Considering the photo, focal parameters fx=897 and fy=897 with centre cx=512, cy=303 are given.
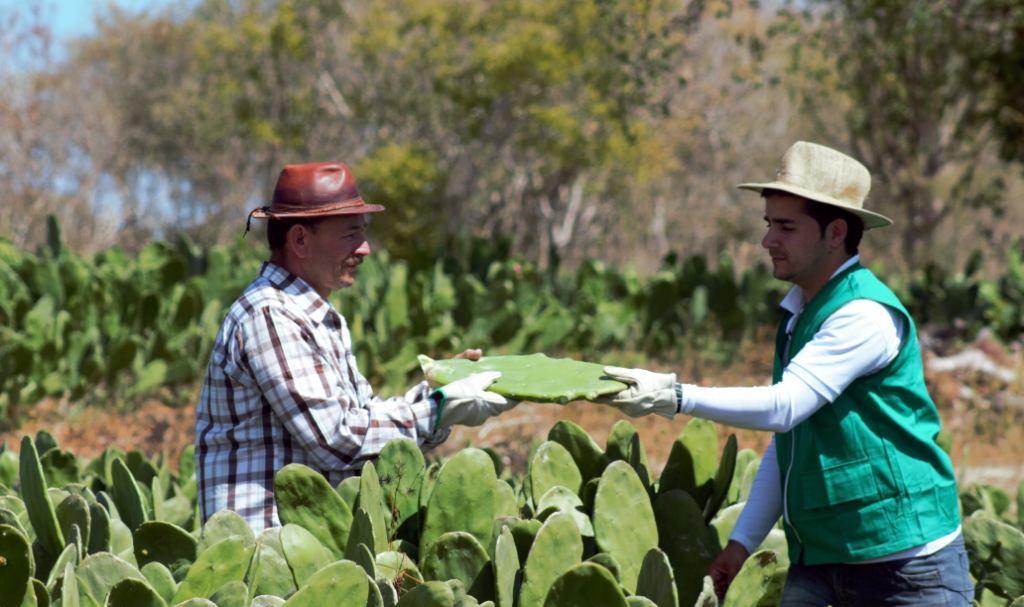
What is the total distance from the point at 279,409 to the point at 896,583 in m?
1.53

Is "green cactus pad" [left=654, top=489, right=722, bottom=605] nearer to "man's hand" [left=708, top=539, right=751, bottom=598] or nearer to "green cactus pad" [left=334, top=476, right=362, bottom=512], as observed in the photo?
"man's hand" [left=708, top=539, right=751, bottom=598]

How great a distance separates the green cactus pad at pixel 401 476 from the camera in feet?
7.39

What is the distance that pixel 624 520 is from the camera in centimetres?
219

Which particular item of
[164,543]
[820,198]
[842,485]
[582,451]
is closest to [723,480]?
[582,451]

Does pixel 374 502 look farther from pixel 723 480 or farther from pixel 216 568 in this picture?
pixel 723 480

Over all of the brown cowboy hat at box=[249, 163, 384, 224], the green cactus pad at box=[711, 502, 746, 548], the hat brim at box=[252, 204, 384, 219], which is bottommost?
the green cactus pad at box=[711, 502, 746, 548]

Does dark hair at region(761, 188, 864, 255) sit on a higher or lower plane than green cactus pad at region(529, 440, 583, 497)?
higher

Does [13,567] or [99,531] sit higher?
[13,567]

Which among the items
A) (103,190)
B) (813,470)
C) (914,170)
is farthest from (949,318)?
(103,190)

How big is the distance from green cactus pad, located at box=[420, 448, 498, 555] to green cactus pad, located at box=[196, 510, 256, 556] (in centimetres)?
42

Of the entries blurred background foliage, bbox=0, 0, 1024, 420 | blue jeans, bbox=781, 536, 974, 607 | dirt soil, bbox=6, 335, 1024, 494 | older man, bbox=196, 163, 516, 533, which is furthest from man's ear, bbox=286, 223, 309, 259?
blurred background foliage, bbox=0, 0, 1024, 420

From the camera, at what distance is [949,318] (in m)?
10.2

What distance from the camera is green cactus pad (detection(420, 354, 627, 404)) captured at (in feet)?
7.13

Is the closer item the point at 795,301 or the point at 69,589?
the point at 69,589
